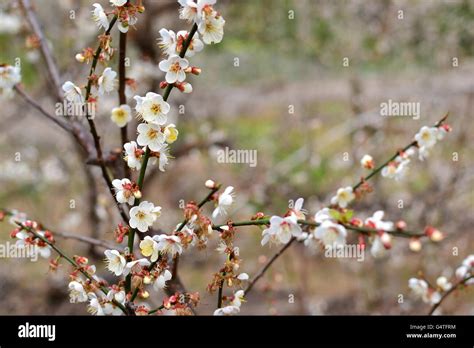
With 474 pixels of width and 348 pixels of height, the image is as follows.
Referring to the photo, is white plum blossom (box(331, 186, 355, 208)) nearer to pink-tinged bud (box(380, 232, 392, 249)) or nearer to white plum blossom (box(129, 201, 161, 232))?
pink-tinged bud (box(380, 232, 392, 249))

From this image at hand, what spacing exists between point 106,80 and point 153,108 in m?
0.21

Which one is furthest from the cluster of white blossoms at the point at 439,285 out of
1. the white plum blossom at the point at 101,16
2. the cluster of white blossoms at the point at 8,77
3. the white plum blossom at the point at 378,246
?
the cluster of white blossoms at the point at 8,77

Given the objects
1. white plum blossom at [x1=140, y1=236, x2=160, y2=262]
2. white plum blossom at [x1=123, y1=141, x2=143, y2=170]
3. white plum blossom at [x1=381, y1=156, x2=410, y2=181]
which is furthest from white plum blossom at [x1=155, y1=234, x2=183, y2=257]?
white plum blossom at [x1=381, y1=156, x2=410, y2=181]

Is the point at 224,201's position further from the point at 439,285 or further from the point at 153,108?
the point at 439,285

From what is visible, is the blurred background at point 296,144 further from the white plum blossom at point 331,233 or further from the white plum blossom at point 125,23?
the white plum blossom at point 331,233

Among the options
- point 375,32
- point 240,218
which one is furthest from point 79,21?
point 375,32

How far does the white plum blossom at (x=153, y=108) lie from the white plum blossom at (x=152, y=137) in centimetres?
1

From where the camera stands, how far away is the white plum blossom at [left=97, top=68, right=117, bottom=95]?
3.56 feet

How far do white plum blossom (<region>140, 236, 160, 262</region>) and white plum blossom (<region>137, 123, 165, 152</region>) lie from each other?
0.50ft

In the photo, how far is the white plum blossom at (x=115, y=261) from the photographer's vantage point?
964 mm

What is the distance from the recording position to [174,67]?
0.95 m

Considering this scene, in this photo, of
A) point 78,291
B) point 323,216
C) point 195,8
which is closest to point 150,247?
point 78,291
